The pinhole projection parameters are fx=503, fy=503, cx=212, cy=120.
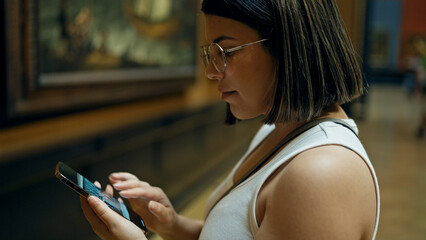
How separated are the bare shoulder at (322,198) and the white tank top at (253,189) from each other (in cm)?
5

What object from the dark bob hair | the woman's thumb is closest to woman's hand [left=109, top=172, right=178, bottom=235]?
the woman's thumb

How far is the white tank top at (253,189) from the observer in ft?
4.00

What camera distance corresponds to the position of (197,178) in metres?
6.88

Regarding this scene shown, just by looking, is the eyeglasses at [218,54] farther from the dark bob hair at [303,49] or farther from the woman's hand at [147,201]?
the woman's hand at [147,201]

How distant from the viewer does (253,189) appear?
1.29m

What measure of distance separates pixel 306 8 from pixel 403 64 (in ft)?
120

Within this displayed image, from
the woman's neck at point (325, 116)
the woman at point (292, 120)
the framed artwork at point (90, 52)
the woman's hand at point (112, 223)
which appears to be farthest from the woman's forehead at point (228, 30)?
the framed artwork at point (90, 52)

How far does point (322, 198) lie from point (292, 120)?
338 mm

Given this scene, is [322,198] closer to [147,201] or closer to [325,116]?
[325,116]

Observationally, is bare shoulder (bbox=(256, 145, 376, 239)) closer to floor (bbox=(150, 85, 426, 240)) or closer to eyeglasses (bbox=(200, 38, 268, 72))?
eyeglasses (bbox=(200, 38, 268, 72))

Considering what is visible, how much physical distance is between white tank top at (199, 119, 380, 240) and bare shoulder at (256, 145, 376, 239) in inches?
1.8

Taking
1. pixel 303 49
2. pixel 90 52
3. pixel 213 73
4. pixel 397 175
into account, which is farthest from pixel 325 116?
pixel 397 175

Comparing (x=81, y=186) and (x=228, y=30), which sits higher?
(x=228, y=30)

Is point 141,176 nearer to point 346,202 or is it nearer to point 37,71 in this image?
point 37,71
